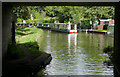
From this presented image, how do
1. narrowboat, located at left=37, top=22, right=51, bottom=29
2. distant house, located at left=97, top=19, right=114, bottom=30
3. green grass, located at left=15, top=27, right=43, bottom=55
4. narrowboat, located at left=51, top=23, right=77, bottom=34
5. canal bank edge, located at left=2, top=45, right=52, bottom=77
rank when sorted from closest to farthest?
canal bank edge, located at left=2, top=45, right=52, bottom=77 < green grass, located at left=15, top=27, right=43, bottom=55 < narrowboat, located at left=51, top=23, right=77, bottom=34 < distant house, located at left=97, top=19, right=114, bottom=30 < narrowboat, located at left=37, top=22, right=51, bottom=29

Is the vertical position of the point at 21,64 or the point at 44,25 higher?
the point at 44,25

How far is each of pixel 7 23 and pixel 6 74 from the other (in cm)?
313

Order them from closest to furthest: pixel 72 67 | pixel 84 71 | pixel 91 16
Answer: pixel 84 71 → pixel 72 67 → pixel 91 16

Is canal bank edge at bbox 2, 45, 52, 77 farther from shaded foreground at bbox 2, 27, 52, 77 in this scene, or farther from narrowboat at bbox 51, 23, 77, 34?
narrowboat at bbox 51, 23, 77, 34

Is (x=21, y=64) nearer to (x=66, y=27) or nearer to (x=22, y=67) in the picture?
(x=22, y=67)

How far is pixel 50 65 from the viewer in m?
14.4

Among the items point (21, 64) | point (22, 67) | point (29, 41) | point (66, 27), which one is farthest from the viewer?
point (66, 27)

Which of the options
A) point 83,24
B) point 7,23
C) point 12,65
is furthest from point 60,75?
point 83,24

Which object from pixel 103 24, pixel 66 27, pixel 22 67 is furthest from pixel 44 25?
pixel 22 67

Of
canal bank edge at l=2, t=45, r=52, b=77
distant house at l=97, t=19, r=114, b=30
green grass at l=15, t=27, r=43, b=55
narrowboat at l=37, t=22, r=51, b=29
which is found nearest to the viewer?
canal bank edge at l=2, t=45, r=52, b=77

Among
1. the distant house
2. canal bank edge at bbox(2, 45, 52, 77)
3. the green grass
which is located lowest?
canal bank edge at bbox(2, 45, 52, 77)

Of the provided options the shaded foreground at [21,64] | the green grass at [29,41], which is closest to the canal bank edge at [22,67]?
the shaded foreground at [21,64]

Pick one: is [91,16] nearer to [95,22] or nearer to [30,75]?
[95,22]

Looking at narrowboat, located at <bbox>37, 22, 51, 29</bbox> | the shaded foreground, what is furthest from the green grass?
narrowboat, located at <bbox>37, 22, 51, 29</bbox>
